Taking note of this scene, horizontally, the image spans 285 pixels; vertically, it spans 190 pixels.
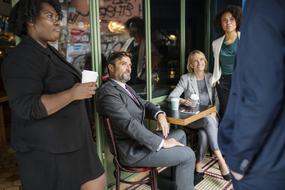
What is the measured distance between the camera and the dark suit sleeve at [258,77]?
0.89 meters

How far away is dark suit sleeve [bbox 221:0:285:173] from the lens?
886 mm

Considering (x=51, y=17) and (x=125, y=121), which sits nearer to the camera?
(x=51, y=17)

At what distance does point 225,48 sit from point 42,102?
2300mm

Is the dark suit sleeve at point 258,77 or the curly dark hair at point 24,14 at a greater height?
the curly dark hair at point 24,14

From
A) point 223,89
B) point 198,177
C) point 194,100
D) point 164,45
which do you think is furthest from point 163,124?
point 164,45

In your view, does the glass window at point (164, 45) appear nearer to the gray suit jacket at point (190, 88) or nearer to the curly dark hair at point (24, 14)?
the gray suit jacket at point (190, 88)

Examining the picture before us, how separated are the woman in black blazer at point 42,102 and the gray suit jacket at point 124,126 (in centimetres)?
54

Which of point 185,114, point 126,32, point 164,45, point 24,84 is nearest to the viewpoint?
point 24,84

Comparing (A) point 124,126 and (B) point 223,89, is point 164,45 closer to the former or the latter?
(B) point 223,89

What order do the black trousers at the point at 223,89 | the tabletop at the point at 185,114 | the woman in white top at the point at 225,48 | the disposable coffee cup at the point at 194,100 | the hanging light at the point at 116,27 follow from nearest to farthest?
the tabletop at the point at 185,114, the hanging light at the point at 116,27, the disposable coffee cup at the point at 194,100, the woman in white top at the point at 225,48, the black trousers at the point at 223,89

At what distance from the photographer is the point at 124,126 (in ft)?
6.70

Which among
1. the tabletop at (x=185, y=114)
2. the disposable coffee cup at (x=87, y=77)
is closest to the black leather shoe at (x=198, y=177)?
the tabletop at (x=185, y=114)

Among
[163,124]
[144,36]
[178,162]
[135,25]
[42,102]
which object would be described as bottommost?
[178,162]

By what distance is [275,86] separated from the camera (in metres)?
0.90
